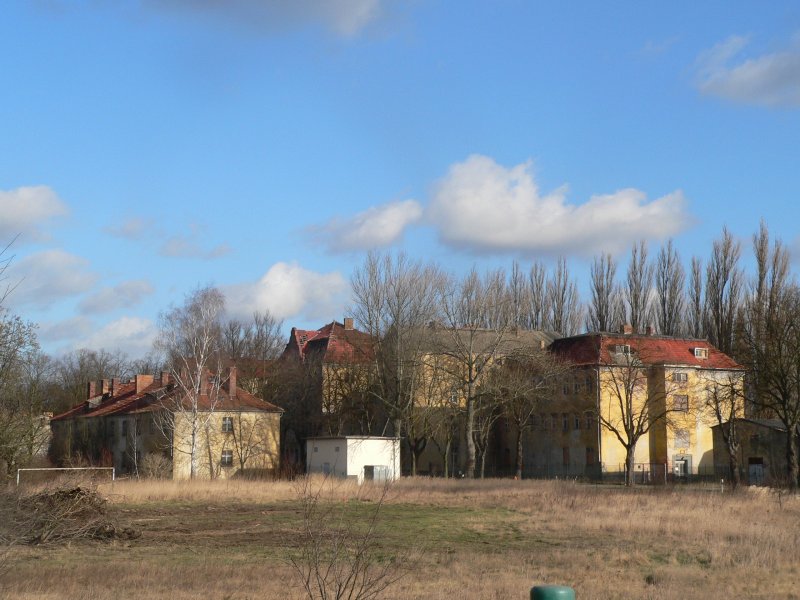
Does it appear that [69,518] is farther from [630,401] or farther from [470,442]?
[630,401]

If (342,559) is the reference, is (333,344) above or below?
above

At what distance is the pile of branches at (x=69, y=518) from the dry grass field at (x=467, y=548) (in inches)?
16.0

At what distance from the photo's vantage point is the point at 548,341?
271ft

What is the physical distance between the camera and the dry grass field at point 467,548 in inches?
668

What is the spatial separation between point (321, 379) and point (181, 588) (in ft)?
188

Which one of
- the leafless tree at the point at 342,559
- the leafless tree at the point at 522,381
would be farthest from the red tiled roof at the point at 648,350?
the leafless tree at the point at 342,559

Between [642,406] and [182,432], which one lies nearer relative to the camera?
[182,432]

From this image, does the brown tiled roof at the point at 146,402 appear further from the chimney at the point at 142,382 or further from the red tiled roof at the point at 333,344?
the red tiled roof at the point at 333,344

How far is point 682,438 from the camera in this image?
224 feet

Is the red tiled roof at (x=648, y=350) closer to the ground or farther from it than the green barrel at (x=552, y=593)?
farther from it

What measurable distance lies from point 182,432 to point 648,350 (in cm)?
3395

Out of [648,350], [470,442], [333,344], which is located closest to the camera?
[470,442]

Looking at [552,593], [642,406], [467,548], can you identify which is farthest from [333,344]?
[552,593]

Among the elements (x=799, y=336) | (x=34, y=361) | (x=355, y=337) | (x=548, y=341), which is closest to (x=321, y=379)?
(x=355, y=337)
